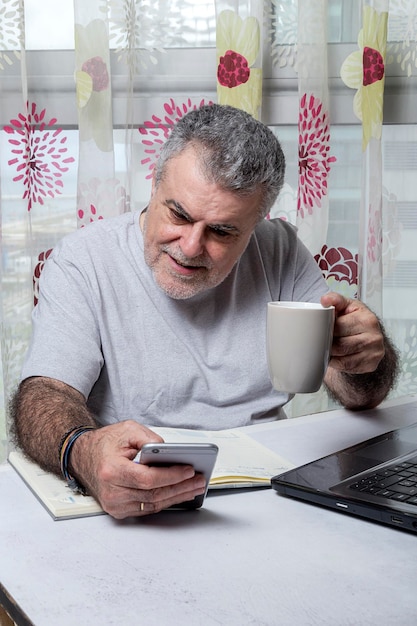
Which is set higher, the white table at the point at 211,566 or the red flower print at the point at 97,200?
the red flower print at the point at 97,200

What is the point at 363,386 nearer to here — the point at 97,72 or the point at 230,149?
the point at 230,149

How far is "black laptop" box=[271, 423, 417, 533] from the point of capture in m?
0.89

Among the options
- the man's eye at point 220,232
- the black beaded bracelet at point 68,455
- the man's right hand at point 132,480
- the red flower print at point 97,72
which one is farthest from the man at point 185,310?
the red flower print at point 97,72

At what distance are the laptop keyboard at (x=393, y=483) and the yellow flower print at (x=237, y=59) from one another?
1097 mm

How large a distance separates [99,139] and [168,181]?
49 centimetres

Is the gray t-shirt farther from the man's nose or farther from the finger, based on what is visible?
the finger

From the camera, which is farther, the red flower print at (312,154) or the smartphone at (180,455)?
the red flower print at (312,154)

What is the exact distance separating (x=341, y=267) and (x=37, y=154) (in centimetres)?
80

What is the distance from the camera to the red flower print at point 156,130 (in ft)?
6.09

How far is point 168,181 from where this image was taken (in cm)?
135

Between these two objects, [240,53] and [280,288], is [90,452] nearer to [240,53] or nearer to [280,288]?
[280,288]

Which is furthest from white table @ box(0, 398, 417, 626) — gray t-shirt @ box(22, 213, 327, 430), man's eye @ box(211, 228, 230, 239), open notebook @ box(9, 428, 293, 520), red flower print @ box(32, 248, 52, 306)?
red flower print @ box(32, 248, 52, 306)

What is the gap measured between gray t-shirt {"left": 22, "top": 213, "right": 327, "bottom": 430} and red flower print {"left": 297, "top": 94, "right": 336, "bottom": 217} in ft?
1.72

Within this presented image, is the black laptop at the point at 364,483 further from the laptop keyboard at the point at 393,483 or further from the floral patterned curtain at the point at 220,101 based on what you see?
the floral patterned curtain at the point at 220,101
